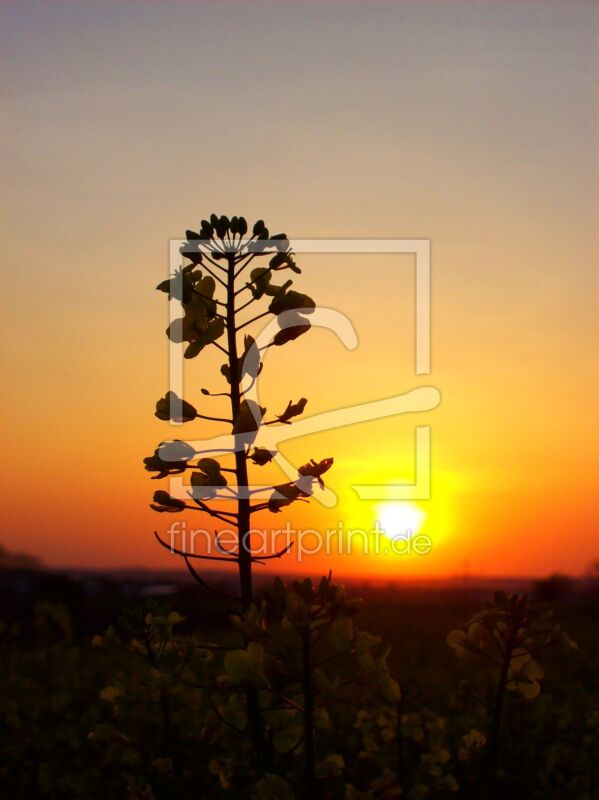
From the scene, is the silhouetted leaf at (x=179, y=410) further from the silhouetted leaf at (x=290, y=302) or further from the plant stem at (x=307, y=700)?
the plant stem at (x=307, y=700)

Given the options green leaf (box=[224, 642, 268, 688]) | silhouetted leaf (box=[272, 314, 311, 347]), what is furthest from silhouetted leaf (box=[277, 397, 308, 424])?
green leaf (box=[224, 642, 268, 688])

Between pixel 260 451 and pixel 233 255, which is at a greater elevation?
pixel 233 255

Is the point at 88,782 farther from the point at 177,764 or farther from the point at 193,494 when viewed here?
the point at 193,494

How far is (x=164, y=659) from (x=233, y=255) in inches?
51.2

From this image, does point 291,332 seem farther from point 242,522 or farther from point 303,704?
point 303,704

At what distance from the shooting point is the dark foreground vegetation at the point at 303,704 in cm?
274

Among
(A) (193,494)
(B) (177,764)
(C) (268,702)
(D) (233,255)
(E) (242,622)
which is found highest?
(D) (233,255)

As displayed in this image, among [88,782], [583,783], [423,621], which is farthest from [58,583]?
[583,783]

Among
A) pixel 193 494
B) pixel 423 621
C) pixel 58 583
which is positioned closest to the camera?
pixel 193 494

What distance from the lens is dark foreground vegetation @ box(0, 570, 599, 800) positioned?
2740 millimetres

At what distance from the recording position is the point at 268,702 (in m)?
2.95

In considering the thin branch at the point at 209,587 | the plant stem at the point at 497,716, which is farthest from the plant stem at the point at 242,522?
the plant stem at the point at 497,716

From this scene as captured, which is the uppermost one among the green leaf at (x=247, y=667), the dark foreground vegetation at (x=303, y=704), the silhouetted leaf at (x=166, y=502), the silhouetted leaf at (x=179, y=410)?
the silhouetted leaf at (x=179, y=410)

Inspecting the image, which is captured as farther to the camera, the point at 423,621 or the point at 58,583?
the point at 58,583
